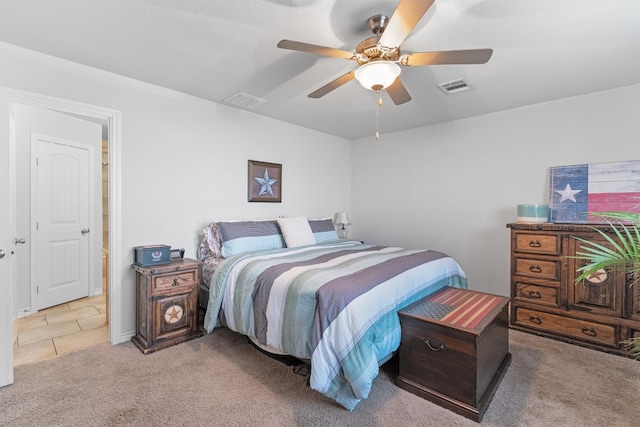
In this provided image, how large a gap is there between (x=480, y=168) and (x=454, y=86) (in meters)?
1.37

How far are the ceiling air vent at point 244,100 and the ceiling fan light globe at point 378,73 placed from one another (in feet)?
5.53

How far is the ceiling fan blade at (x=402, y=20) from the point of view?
56.4 inches

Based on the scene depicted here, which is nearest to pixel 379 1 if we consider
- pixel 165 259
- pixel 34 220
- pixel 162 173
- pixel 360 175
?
pixel 162 173

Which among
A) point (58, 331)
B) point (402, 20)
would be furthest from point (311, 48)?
point (58, 331)

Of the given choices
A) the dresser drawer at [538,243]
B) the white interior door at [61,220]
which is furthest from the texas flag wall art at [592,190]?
the white interior door at [61,220]

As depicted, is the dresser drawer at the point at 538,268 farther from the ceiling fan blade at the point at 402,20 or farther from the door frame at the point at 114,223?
the door frame at the point at 114,223

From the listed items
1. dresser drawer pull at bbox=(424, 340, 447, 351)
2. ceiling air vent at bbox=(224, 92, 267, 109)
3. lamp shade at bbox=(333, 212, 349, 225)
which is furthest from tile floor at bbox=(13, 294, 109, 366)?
lamp shade at bbox=(333, 212, 349, 225)

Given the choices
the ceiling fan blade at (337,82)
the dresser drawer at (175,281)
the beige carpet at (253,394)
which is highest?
the ceiling fan blade at (337,82)

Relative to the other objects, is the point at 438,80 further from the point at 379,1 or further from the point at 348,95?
the point at 379,1

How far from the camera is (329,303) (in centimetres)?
189

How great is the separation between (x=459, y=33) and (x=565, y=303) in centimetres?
262

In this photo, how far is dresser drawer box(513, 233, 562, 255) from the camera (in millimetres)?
2936

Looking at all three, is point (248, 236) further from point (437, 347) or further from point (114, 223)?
point (437, 347)

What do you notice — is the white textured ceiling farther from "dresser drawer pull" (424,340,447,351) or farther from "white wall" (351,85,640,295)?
"dresser drawer pull" (424,340,447,351)
